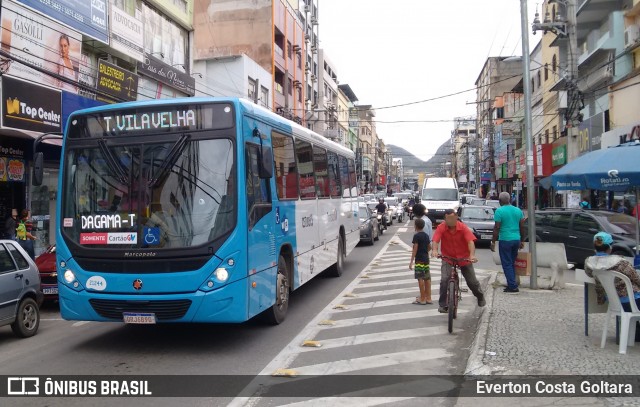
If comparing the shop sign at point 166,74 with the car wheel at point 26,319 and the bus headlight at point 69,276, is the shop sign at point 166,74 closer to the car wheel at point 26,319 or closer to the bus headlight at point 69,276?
the car wheel at point 26,319

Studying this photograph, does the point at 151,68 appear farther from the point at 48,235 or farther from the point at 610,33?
the point at 610,33

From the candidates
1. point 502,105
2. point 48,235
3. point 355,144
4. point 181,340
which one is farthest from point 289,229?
point 355,144

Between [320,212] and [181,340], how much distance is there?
4.79 meters

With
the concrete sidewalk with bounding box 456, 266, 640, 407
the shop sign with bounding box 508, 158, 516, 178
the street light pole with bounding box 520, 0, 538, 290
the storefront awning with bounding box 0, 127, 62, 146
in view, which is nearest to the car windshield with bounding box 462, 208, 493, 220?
the street light pole with bounding box 520, 0, 538, 290

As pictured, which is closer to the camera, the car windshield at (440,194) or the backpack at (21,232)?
the backpack at (21,232)

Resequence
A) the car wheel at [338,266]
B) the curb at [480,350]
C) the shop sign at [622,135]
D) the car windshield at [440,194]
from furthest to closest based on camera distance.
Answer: the car windshield at [440,194] < the shop sign at [622,135] < the car wheel at [338,266] < the curb at [480,350]

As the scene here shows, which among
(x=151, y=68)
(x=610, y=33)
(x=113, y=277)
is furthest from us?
(x=610, y=33)

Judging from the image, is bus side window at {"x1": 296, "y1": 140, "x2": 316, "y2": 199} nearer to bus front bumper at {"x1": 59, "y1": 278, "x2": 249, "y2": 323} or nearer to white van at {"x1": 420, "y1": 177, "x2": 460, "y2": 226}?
bus front bumper at {"x1": 59, "y1": 278, "x2": 249, "y2": 323}

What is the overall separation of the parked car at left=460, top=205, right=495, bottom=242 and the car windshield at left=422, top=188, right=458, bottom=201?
10609 millimetres

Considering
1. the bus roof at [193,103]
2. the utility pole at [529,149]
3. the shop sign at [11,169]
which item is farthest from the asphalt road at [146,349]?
the shop sign at [11,169]

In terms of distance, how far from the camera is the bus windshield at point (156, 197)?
22.1ft

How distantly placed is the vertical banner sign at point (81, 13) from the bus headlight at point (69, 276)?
1018 centimetres

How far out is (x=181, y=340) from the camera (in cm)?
762

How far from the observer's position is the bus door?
711 centimetres
